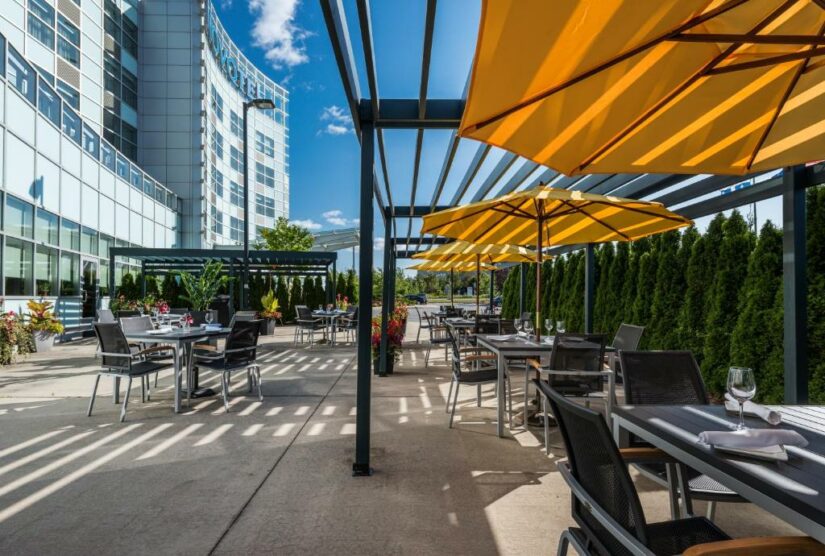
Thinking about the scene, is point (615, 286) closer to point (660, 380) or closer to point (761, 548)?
point (660, 380)

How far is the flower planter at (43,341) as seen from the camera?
9.41 meters

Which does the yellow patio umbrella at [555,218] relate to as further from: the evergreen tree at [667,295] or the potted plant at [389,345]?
the potted plant at [389,345]

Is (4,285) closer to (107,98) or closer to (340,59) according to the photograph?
(340,59)

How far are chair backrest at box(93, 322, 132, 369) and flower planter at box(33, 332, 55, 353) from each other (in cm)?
629

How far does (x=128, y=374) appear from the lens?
15.1ft

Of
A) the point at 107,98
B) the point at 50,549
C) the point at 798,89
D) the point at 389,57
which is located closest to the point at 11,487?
the point at 50,549

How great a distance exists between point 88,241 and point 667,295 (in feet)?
46.4

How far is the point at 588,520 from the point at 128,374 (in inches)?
181

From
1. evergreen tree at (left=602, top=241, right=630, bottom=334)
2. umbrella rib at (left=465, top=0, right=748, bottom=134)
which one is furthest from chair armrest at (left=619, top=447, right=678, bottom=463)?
evergreen tree at (left=602, top=241, right=630, bottom=334)

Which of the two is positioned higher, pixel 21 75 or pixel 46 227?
pixel 21 75

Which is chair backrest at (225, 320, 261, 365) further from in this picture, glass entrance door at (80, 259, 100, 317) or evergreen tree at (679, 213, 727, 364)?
glass entrance door at (80, 259, 100, 317)

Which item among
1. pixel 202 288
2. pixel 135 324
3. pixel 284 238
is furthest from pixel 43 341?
pixel 284 238

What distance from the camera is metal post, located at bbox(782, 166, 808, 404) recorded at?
3596 millimetres

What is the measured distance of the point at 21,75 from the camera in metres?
9.53
